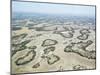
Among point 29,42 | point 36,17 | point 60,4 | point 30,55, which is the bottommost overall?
point 30,55

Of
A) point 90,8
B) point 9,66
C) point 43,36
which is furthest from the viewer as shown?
point 90,8

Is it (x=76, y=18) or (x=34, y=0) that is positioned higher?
(x=34, y=0)

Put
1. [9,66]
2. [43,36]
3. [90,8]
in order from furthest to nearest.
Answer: [90,8] → [43,36] → [9,66]

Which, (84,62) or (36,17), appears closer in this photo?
(36,17)

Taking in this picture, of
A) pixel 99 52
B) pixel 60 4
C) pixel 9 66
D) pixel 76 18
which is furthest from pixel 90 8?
pixel 9 66

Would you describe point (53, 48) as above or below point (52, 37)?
Answer: below

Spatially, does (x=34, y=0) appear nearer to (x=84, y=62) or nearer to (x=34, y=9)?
(x=34, y=9)

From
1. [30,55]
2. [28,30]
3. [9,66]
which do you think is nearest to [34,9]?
[28,30]
